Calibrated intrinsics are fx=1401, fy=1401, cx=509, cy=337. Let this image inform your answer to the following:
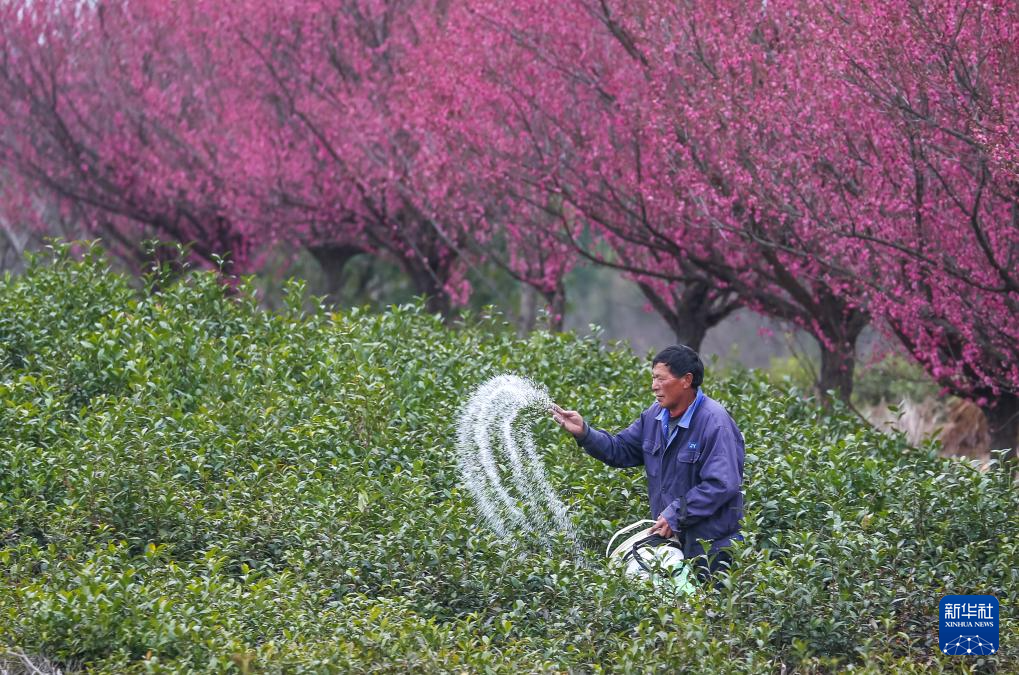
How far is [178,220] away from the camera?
21.9 m

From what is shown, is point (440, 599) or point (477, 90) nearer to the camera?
point (440, 599)

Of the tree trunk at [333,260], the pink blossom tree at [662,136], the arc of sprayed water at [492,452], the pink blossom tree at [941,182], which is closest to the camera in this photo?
the arc of sprayed water at [492,452]

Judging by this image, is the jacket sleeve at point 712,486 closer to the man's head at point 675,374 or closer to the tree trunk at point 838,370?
the man's head at point 675,374

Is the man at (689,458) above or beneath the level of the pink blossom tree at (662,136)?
beneath

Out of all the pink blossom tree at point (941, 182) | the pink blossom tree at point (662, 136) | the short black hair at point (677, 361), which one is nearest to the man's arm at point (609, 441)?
the short black hair at point (677, 361)

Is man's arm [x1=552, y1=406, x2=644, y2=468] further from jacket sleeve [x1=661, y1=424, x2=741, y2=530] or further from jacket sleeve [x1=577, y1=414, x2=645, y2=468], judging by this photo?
jacket sleeve [x1=661, y1=424, x2=741, y2=530]

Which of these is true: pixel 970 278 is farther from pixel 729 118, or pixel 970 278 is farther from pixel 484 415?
pixel 484 415

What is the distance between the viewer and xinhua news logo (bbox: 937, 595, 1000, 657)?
622cm

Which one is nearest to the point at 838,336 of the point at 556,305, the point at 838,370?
the point at 838,370

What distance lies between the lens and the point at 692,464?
22.1 ft

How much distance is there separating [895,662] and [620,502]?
2317 millimetres

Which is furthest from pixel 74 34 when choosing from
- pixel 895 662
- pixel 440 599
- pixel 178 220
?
pixel 895 662

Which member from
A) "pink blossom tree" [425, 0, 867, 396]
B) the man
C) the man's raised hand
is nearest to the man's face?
the man

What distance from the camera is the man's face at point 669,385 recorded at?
6.74 m
